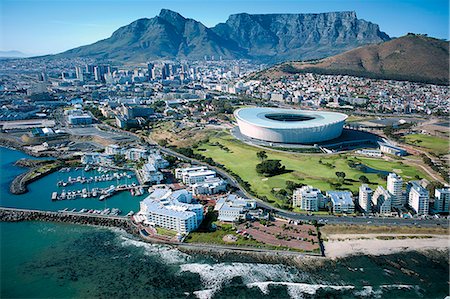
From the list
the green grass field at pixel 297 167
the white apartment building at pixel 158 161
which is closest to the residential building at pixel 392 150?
the green grass field at pixel 297 167

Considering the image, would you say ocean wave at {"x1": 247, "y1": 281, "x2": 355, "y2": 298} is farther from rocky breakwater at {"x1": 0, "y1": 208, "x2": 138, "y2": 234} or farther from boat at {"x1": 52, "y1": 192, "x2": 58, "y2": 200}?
boat at {"x1": 52, "y1": 192, "x2": 58, "y2": 200}

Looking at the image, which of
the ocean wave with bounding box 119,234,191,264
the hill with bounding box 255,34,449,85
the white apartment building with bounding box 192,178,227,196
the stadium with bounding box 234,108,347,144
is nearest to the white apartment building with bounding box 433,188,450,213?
the white apartment building with bounding box 192,178,227,196

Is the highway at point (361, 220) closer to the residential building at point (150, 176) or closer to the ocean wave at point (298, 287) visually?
the ocean wave at point (298, 287)

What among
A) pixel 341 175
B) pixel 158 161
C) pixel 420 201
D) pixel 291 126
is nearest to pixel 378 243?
pixel 420 201

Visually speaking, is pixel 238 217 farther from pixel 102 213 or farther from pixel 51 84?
pixel 51 84

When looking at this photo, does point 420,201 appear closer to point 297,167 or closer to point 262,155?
point 297,167

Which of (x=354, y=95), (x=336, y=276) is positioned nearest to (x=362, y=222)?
(x=336, y=276)
